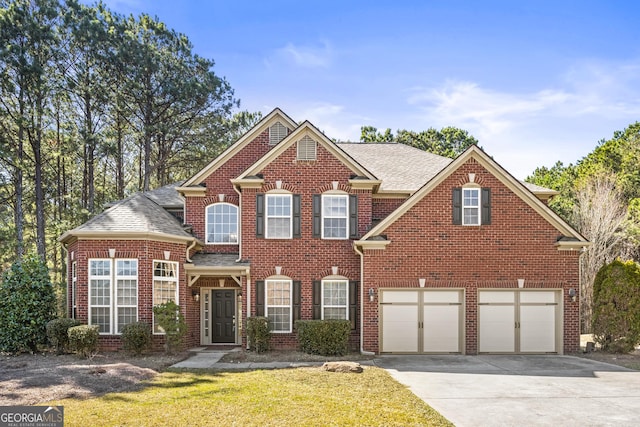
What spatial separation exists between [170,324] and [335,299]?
17.4 ft

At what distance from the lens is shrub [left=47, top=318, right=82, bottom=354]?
51.0 feet

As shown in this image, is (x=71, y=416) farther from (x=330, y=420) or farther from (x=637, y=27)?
(x=637, y=27)

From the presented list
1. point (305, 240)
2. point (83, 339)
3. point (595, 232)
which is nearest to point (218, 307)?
point (305, 240)

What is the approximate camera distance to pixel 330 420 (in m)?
8.31

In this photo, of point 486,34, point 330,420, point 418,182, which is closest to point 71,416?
point 330,420

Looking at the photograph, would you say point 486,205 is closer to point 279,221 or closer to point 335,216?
point 335,216

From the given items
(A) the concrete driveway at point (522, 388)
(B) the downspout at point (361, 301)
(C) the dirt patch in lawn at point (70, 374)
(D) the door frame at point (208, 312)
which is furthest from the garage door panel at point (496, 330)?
(C) the dirt patch in lawn at point (70, 374)

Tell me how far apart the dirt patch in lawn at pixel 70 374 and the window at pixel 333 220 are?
6.02 meters

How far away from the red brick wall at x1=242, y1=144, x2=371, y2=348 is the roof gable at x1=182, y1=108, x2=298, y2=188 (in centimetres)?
222

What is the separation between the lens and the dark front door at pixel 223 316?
18781 mm

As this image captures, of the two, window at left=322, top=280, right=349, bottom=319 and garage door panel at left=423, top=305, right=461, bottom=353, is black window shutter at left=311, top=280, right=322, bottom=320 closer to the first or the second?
window at left=322, top=280, right=349, bottom=319

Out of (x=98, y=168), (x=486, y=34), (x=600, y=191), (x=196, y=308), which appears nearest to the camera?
(x=486, y=34)

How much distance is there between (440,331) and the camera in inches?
640

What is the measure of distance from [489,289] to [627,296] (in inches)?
175
